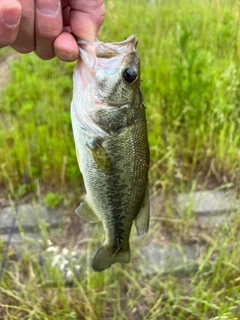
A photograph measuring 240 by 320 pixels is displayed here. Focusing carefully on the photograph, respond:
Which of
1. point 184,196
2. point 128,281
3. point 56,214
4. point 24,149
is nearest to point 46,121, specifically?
point 24,149

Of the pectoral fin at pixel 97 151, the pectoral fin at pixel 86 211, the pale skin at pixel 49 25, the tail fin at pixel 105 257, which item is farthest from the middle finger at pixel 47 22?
the tail fin at pixel 105 257

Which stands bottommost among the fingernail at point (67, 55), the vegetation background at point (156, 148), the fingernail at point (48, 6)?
the vegetation background at point (156, 148)

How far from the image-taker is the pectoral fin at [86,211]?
1.40m

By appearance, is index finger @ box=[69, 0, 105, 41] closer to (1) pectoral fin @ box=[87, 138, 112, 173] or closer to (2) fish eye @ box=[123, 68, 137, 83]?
(2) fish eye @ box=[123, 68, 137, 83]

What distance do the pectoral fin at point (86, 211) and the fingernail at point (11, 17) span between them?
2.35ft

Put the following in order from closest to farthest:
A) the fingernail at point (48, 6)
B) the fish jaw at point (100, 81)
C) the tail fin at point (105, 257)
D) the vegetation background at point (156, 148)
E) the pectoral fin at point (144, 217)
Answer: the fingernail at point (48, 6) → the fish jaw at point (100, 81) → the pectoral fin at point (144, 217) → the tail fin at point (105, 257) → the vegetation background at point (156, 148)

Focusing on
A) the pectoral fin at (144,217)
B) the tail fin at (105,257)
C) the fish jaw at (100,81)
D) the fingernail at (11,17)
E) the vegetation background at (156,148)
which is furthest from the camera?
the vegetation background at (156,148)

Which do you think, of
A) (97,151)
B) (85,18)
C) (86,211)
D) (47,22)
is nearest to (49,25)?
(47,22)

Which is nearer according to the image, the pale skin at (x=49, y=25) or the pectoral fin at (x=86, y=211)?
the pale skin at (x=49, y=25)

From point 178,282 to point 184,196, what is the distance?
0.61 metres

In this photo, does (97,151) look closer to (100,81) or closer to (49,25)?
(100,81)

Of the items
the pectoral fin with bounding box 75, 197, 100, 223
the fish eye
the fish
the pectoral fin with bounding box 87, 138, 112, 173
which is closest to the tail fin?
the pectoral fin with bounding box 75, 197, 100, 223

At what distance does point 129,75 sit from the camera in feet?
3.96

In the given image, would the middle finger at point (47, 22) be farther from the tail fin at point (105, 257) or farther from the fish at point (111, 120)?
the tail fin at point (105, 257)
